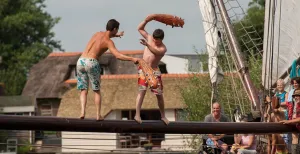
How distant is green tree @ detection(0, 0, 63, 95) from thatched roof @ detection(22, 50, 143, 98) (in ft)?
40.0

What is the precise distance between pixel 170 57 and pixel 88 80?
4264 centimetres

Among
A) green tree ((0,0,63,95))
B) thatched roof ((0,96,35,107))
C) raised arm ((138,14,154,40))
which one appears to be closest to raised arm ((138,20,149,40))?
raised arm ((138,14,154,40))

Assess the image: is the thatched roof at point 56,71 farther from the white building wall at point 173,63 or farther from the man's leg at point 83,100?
the man's leg at point 83,100

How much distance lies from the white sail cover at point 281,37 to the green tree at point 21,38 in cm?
4792

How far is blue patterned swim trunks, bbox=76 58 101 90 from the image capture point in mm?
10961

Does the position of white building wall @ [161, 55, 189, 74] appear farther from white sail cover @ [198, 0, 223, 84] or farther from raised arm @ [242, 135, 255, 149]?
raised arm @ [242, 135, 255, 149]

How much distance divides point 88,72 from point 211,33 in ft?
15.3

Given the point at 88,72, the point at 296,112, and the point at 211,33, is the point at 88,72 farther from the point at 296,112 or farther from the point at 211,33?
the point at 211,33

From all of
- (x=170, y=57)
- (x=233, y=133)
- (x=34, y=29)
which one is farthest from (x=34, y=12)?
(x=233, y=133)

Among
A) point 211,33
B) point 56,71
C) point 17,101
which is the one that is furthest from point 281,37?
point 17,101

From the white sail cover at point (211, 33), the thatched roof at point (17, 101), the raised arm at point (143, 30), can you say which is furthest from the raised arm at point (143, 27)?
the thatched roof at point (17, 101)

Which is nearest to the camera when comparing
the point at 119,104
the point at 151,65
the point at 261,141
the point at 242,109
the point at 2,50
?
the point at 151,65

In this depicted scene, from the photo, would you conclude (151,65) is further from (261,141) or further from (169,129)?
(261,141)

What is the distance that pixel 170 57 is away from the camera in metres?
53.7
